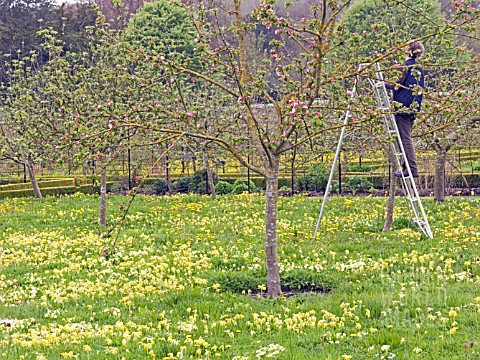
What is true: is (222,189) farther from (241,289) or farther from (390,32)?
(241,289)

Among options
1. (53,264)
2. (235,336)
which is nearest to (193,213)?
(53,264)

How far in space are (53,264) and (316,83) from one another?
224 inches

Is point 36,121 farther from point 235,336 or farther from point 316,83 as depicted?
point 235,336

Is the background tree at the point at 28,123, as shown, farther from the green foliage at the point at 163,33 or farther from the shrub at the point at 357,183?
the shrub at the point at 357,183

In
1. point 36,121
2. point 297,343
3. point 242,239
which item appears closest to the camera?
point 297,343

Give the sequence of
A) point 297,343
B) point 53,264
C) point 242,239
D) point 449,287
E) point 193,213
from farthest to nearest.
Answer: point 193,213 → point 242,239 → point 53,264 → point 449,287 → point 297,343

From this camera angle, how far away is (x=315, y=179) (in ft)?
73.9

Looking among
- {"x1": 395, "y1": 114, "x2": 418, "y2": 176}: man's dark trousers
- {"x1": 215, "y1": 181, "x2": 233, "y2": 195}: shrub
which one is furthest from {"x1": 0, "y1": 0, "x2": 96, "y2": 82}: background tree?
{"x1": 395, "y1": 114, "x2": 418, "y2": 176}: man's dark trousers

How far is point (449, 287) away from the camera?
7789 mm

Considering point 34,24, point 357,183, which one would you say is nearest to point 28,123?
point 357,183

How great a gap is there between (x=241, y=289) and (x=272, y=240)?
38.1 inches

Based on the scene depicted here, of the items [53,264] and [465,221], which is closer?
[53,264]

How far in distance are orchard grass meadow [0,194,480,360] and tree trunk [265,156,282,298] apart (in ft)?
0.69

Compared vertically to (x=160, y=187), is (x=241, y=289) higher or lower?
lower
